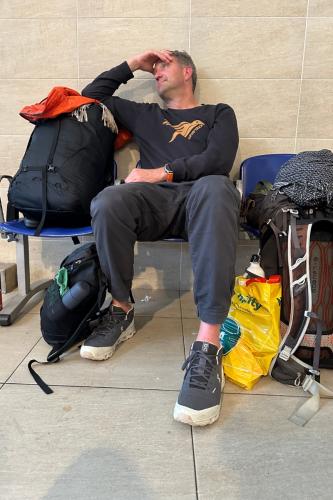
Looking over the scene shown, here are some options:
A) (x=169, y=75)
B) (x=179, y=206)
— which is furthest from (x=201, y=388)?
(x=169, y=75)

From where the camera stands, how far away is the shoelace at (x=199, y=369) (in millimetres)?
1112

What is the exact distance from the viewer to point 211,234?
1.20 metres

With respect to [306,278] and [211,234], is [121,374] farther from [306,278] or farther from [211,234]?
[306,278]

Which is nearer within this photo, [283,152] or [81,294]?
[81,294]

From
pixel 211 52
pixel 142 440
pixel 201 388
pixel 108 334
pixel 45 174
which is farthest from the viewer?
pixel 211 52

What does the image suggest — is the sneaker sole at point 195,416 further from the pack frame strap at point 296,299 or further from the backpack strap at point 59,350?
the backpack strap at point 59,350

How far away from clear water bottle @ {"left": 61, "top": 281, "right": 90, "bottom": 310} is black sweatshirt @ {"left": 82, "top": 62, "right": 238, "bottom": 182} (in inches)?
29.8

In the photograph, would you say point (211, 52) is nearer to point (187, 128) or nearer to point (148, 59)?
point (148, 59)

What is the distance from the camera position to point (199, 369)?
114 centimetres

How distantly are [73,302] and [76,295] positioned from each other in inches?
1.1

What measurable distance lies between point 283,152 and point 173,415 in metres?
1.51

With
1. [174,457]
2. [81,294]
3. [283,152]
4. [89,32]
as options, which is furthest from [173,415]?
[89,32]

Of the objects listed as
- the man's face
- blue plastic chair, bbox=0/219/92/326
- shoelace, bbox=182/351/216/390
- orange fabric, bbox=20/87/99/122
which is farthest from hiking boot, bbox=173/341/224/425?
the man's face

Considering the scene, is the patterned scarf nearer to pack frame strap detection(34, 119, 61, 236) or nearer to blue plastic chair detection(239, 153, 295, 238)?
blue plastic chair detection(239, 153, 295, 238)
